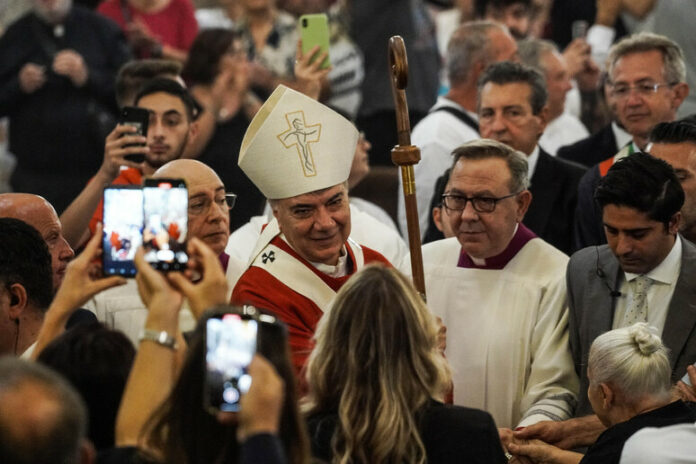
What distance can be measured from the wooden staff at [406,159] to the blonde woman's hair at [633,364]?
0.86m

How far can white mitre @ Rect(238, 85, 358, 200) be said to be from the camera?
543 cm

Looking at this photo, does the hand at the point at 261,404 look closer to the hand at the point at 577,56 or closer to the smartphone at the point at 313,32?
the smartphone at the point at 313,32

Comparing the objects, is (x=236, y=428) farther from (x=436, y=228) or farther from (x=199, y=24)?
(x=199, y=24)

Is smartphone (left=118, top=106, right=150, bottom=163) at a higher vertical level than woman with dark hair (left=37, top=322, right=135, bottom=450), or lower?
higher

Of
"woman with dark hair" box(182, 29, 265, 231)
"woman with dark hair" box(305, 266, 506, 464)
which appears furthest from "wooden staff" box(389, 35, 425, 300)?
"woman with dark hair" box(182, 29, 265, 231)

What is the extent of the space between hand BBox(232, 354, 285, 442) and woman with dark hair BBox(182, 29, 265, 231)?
4999 millimetres

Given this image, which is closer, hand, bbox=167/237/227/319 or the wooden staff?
hand, bbox=167/237/227/319

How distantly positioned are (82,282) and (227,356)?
2.52ft

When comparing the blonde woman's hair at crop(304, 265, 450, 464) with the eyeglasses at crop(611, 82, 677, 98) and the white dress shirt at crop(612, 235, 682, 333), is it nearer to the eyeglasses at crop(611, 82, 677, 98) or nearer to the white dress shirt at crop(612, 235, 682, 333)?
the white dress shirt at crop(612, 235, 682, 333)

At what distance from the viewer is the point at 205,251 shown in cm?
367

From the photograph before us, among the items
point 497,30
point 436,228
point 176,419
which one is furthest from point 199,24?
point 176,419

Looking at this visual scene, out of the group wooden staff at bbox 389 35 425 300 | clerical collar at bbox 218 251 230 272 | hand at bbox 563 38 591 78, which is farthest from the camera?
hand at bbox 563 38 591 78

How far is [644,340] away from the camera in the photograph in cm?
463

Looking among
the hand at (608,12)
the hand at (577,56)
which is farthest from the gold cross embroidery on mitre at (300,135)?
the hand at (608,12)
